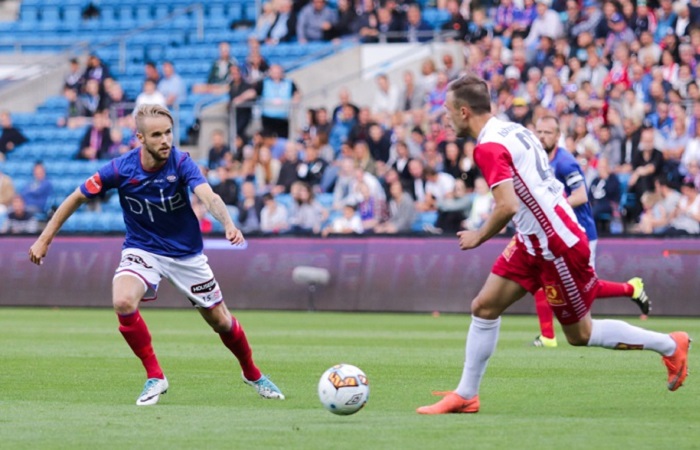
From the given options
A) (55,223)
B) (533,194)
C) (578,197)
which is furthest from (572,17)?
(533,194)

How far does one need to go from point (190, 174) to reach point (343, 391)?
225 centimetres

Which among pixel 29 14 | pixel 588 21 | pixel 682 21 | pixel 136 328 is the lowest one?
pixel 29 14

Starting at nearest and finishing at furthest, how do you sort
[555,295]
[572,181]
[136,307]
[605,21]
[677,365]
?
[555,295] < [677,365] < [136,307] < [572,181] < [605,21]

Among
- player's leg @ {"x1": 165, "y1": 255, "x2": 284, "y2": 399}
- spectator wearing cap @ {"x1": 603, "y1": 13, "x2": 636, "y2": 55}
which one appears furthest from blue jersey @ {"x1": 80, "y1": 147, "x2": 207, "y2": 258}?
spectator wearing cap @ {"x1": 603, "y1": 13, "x2": 636, "y2": 55}

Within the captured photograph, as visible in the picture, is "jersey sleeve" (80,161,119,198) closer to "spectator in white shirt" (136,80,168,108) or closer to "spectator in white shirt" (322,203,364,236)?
"spectator in white shirt" (322,203,364,236)

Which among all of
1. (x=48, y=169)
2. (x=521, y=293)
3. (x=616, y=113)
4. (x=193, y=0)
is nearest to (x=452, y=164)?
(x=616, y=113)

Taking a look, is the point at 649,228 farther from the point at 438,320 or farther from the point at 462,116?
the point at 462,116

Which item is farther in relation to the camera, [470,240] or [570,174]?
[570,174]

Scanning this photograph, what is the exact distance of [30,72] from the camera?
107 feet

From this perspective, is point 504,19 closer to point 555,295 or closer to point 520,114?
point 520,114

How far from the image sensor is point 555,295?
29.4 feet

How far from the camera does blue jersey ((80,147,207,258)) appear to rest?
33.1ft

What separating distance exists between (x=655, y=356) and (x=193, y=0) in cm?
2142

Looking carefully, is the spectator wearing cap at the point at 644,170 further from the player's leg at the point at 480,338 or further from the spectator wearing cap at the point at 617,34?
the player's leg at the point at 480,338
